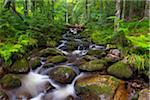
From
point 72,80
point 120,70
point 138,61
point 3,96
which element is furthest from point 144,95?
point 3,96

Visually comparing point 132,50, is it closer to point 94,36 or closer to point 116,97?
point 116,97

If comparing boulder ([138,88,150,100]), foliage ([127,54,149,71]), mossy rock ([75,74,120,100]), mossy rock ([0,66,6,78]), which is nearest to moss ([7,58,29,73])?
mossy rock ([0,66,6,78])

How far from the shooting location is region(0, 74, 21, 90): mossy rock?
20.8 feet

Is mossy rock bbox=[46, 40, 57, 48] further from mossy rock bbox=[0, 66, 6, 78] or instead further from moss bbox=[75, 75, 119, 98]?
moss bbox=[75, 75, 119, 98]

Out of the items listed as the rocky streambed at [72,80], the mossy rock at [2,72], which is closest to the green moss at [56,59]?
the rocky streambed at [72,80]

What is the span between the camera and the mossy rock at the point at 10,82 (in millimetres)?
6332

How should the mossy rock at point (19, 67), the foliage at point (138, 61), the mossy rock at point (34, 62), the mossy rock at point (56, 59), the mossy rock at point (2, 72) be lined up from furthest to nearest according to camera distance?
the mossy rock at point (56, 59)
the mossy rock at point (34, 62)
the mossy rock at point (19, 67)
the mossy rock at point (2, 72)
the foliage at point (138, 61)

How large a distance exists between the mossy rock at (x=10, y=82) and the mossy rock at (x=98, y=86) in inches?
70.4

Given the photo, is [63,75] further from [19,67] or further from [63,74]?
[19,67]

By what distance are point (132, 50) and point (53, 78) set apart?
9.41ft

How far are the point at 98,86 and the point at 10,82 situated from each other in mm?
2570

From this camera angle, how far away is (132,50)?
295 inches

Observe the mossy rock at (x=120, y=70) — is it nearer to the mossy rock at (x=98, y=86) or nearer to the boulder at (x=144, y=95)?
the mossy rock at (x=98, y=86)

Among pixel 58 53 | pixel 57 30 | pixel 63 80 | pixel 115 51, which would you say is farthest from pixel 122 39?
pixel 57 30
